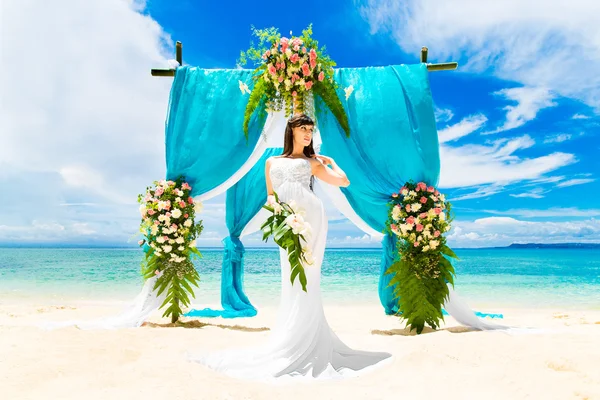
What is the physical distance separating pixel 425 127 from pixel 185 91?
306 cm

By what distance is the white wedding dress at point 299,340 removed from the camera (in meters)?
3.43

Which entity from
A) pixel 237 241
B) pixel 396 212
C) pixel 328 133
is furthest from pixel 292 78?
pixel 237 241

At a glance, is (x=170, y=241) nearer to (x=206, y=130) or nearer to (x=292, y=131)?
(x=206, y=130)

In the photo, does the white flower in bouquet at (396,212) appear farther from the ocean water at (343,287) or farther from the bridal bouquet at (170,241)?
the ocean water at (343,287)

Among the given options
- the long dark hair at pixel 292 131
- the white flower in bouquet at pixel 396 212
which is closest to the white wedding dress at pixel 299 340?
the long dark hair at pixel 292 131

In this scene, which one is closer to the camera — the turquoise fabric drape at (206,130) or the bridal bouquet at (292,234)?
the bridal bouquet at (292,234)

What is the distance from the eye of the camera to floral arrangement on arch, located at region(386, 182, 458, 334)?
5.17 meters

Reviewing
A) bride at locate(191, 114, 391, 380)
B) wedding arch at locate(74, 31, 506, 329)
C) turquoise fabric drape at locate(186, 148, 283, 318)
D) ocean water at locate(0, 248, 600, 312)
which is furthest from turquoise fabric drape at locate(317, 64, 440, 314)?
ocean water at locate(0, 248, 600, 312)

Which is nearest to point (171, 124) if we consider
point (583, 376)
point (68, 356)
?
point (68, 356)

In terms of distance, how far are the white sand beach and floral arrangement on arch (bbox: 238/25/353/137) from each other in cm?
260

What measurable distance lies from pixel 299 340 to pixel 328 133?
111 inches

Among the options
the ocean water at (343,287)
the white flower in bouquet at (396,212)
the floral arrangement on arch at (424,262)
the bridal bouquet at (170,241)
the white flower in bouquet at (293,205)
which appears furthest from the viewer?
the ocean water at (343,287)

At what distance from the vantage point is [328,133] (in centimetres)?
563

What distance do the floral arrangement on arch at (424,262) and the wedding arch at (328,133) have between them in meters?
0.21
